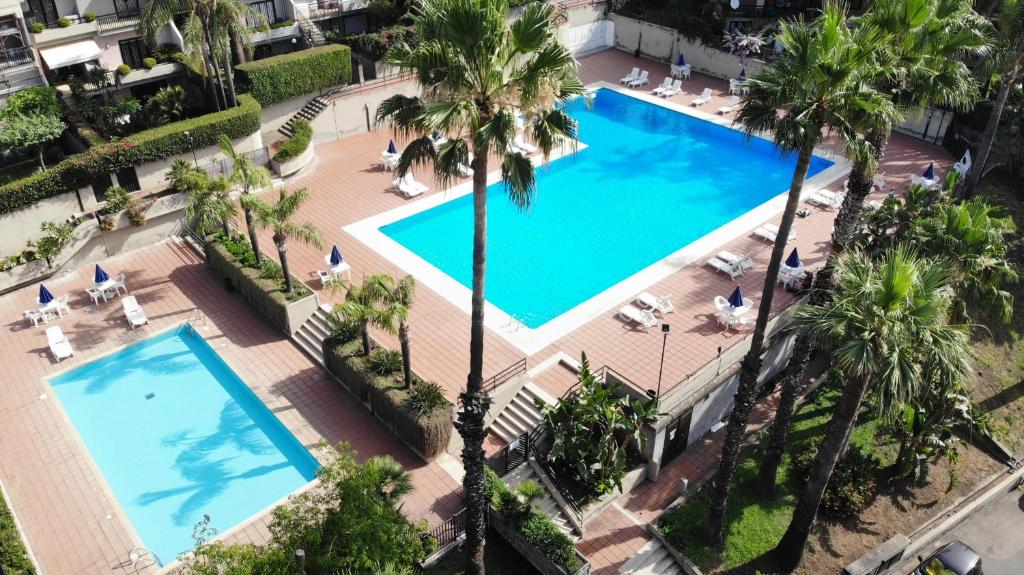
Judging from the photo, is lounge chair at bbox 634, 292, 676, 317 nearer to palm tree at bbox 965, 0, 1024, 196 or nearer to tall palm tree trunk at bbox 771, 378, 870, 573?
tall palm tree trunk at bbox 771, 378, 870, 573

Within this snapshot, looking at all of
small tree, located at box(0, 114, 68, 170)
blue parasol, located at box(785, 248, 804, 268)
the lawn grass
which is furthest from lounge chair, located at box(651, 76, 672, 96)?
small tree, located at box(0, 114, 68, 170)

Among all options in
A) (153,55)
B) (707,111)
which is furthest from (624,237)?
(153,55)

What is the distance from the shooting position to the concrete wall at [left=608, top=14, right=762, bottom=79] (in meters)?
45.6

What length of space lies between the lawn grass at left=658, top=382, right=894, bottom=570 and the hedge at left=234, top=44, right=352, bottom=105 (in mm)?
27156

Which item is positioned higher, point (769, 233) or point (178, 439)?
point (769, 233)

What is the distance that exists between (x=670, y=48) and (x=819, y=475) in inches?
1402

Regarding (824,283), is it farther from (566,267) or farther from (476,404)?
(566,267)

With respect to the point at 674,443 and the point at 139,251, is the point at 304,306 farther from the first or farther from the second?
the point at 674,443

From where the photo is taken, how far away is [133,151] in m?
30.7

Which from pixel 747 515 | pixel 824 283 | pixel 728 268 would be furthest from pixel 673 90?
pixel 747 515

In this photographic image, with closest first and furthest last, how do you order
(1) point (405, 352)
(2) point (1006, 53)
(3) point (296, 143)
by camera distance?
(1) point (405, 352) → (2) point (1006, 53) → (3) point (296, 143)

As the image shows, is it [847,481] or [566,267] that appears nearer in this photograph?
[847,481]

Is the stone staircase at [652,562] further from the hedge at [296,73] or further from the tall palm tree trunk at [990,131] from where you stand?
the hedge at [296,73]

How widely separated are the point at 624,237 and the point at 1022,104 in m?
18.8
